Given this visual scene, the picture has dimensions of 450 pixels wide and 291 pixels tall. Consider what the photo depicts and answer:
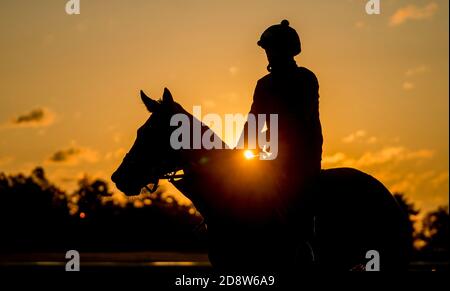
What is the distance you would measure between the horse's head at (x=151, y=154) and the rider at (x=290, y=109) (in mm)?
884

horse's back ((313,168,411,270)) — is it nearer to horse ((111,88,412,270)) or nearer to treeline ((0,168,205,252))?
horse ((111,88,412,270))

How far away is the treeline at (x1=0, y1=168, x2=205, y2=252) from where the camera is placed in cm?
7425

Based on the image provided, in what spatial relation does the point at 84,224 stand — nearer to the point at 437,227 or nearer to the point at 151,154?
the point at 151,154

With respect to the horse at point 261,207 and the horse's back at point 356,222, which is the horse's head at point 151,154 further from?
the horse's back at point 356,222

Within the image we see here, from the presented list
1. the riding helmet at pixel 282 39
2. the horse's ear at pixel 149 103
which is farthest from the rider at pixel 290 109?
the horse's ear at pixel 149 103

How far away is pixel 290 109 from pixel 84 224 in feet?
227

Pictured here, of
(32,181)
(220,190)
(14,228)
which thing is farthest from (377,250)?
(32,181)

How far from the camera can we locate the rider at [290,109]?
1076cm

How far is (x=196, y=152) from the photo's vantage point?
11125 mm

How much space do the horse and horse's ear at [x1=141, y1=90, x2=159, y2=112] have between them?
1 centimetres

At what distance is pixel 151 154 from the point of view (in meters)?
11.3

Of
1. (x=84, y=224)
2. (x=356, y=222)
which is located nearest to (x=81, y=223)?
(x=84, y=224)

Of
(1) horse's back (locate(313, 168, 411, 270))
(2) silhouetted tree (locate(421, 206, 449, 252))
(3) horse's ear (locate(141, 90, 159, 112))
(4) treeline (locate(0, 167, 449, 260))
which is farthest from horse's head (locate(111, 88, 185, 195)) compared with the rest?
(2) silhouetted tree (locate(421, 206, 449, 252))

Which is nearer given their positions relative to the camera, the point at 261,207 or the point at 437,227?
the point at 261,207
